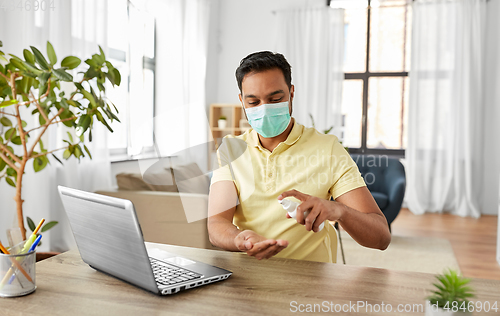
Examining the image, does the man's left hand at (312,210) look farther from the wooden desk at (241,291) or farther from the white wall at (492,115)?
the white wall at (492,115)

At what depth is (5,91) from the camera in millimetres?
1650

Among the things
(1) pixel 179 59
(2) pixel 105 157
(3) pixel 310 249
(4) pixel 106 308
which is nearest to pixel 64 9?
(2) pixel 105 157

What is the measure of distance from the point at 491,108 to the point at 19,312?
17.7ft

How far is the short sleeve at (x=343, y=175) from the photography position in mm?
1231

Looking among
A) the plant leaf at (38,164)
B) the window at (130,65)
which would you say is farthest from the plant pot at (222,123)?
the plant leaf at (38,164)

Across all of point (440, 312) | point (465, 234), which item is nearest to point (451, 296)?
point (440, 312)

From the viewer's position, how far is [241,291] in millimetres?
808

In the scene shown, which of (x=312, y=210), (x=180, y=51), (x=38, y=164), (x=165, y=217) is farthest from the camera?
(x=180, y=51)

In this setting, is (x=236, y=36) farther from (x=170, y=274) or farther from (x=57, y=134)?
(x=170, y=274)

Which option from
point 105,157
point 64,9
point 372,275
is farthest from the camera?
point 105,157

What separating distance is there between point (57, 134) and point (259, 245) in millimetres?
2529

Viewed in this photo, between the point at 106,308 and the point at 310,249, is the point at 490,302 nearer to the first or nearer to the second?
the point at 310,249

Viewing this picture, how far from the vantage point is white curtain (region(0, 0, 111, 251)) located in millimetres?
2559

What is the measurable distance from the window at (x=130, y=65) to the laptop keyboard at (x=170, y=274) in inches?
106
